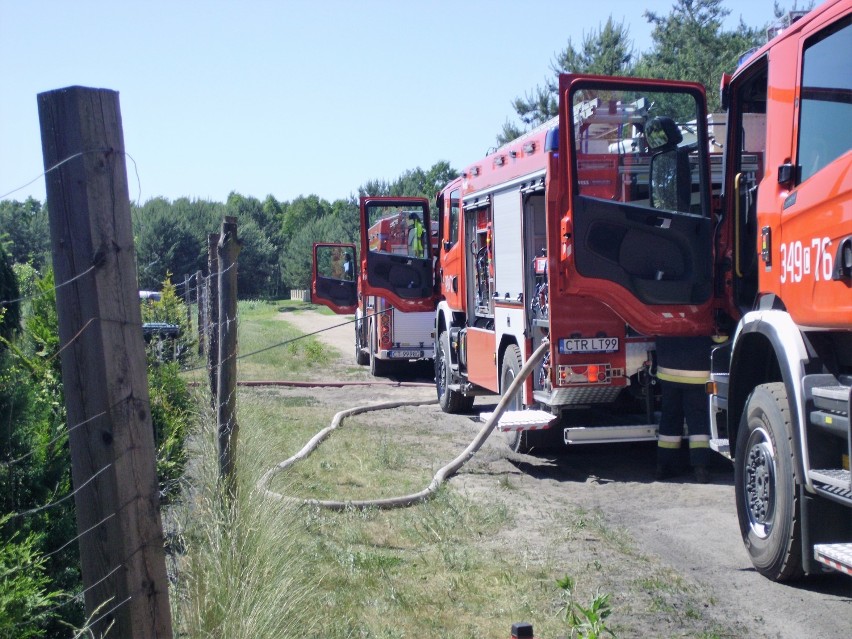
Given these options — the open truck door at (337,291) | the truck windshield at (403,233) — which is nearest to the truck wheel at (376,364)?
the truck windshield at (403,233)

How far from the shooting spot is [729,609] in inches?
199

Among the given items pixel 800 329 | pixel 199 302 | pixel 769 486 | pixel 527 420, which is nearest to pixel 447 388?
pixel 199 302

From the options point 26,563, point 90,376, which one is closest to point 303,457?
point 26,563

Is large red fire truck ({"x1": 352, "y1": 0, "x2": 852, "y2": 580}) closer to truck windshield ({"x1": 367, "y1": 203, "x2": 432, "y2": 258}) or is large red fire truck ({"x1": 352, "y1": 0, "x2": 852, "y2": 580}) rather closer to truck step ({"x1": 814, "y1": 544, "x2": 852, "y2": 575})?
truck step ({"x1": 814, "y1": 544, "x2": 852, "y2": 575})

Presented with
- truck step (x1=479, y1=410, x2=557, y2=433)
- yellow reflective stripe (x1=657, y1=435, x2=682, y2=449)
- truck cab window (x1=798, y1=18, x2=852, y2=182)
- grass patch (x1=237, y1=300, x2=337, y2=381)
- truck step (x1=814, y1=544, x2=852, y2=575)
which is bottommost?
grass patch (x1=237, y1=300, x2=337, y2=381)

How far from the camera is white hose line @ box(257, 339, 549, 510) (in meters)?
7.02

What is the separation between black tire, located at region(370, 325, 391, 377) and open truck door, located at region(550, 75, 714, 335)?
10.2 meters

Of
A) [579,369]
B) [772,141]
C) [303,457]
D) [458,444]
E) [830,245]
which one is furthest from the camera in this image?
[458,444]

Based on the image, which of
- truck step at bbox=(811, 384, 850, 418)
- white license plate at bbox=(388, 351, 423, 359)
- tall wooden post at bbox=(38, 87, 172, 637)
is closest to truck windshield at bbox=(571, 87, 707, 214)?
truck step at bbox=(811, 384, 850, 418)

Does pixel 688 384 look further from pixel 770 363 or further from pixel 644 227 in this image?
pixel 770 363

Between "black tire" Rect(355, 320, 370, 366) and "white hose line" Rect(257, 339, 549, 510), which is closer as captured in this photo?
"white hose line" Rect(257, 339, 549, 510)

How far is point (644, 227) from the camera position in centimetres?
794

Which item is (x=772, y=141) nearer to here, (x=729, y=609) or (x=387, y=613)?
(x=729, y=609)

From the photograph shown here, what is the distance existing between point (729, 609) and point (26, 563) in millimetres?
3449
